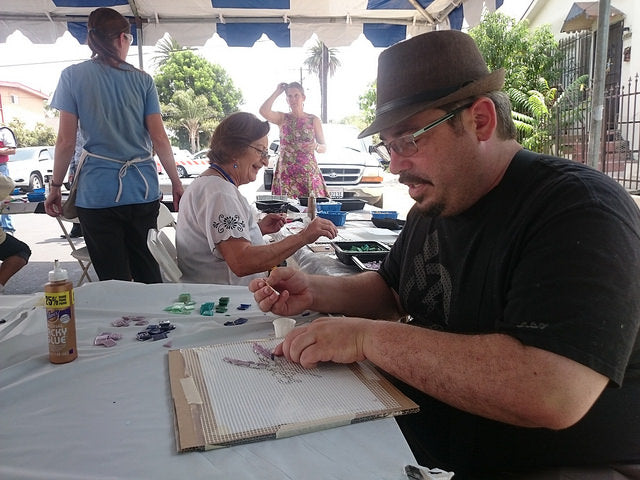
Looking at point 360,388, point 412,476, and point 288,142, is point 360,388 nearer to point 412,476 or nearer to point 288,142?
point 412,476

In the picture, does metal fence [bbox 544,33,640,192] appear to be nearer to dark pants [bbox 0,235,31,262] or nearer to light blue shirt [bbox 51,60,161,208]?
light blue shirt [bbox 51,60,161,208]

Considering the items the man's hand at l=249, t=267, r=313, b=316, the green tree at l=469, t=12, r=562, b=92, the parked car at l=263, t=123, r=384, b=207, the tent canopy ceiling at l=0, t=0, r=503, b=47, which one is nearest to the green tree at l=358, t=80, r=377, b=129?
the green tree at l=469, t=12, r=562, b=92

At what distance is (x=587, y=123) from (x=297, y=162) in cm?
820

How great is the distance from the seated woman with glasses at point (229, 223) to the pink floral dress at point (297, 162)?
90.7 inches

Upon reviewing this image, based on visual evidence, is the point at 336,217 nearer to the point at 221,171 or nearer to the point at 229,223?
the point at 221,171

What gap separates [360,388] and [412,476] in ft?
0.87

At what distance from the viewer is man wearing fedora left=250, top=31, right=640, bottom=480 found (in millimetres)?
855

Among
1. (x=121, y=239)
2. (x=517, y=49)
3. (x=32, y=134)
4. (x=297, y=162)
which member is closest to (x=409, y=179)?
(x=121, y=239)

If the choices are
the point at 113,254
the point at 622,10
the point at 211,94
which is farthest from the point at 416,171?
the point at 211,94

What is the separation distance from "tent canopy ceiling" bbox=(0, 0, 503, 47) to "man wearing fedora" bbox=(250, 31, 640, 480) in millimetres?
3948

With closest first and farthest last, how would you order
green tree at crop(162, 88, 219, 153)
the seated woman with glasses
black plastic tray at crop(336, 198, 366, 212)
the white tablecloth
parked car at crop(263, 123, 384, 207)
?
the white tablecloth, the seated woman with glasses, black plastic tray at crop(336, 198, 366, 212), parked car at crop(263, 123, 384, 207), green tree at crop(162, 88, 219, 153)

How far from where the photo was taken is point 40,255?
273 inches

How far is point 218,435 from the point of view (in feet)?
2.69

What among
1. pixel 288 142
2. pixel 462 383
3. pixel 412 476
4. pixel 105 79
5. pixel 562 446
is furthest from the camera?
pixel 288 142
